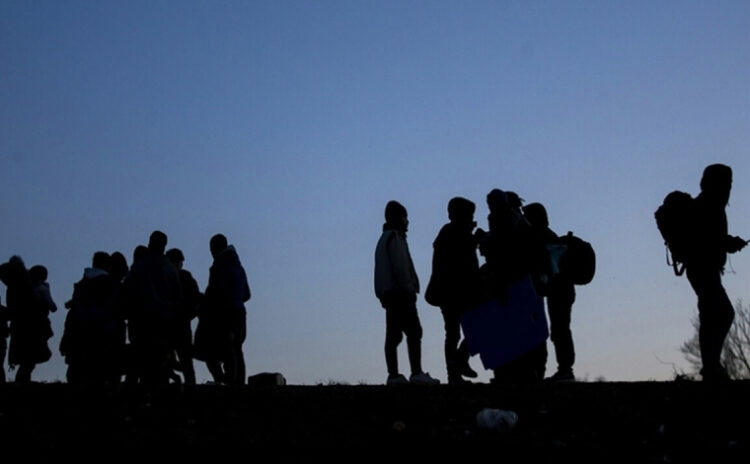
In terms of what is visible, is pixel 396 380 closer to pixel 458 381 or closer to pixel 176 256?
pixel 458 381

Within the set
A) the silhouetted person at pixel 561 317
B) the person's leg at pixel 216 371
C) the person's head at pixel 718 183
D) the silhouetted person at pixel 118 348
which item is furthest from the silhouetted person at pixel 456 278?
the silhouetted person at pixel 118 348

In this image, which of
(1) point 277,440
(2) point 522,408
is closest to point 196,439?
(1) point 277,440

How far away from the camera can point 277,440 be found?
27.7 feet

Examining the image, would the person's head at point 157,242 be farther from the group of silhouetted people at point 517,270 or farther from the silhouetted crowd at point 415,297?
the group of silhouetted people at point 517,270

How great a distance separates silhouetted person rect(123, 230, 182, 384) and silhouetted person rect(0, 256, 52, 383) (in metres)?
2.76

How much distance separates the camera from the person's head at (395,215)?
13.6 meters

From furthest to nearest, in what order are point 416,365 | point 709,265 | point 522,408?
point 416,365, point 709,265, point 522,408

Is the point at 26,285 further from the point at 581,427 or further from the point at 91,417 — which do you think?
the point at 581,427

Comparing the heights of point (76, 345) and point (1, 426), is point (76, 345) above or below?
above

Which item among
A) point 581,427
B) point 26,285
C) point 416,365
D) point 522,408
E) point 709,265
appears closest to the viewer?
point 581,427

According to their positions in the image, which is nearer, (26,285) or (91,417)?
(91,417)

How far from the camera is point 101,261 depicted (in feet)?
44.8

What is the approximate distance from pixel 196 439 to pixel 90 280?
17.6 feet

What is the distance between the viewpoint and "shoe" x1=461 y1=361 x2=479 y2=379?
12.8m
